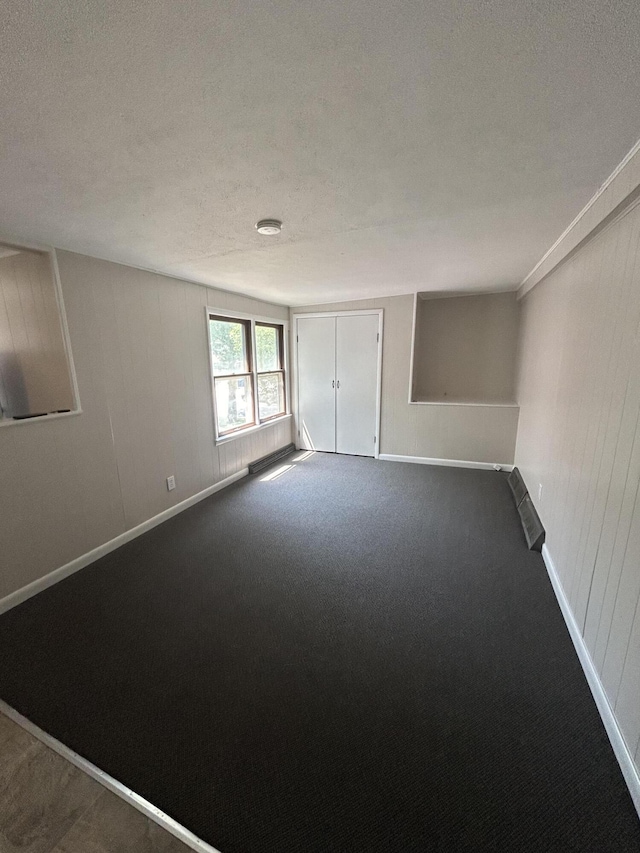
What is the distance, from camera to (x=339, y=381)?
15.9 ft

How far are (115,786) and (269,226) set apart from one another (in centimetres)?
254

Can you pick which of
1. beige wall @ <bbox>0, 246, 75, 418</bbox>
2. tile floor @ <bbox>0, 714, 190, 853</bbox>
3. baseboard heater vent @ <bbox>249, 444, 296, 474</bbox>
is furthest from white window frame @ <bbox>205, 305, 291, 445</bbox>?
tile floor @ <bbox>0, 714, 190, 853</bbox>

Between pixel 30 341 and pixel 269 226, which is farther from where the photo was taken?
pixel 30 341

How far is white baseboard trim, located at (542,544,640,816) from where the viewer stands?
1142 millimetres

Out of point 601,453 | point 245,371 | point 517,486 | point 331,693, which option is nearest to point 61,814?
point 331,693

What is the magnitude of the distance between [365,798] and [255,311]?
4255 millimetres

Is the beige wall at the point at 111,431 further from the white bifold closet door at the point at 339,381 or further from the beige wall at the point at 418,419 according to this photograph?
the beige wall at the point at 418,419

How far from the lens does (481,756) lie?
4.11ft

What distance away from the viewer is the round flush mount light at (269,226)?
1835 millimetres

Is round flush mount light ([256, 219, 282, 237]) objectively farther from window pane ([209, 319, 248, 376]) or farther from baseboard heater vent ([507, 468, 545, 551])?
baseboard heater vent ([507, 468, 545, 551])

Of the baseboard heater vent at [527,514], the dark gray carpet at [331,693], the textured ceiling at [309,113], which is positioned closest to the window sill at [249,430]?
the dark gray carpet at [331,693]

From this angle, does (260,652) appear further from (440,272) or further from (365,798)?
(440,272)

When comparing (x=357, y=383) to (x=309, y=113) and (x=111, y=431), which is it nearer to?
(x=111, y=431)

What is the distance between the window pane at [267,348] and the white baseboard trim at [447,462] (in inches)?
81.5
